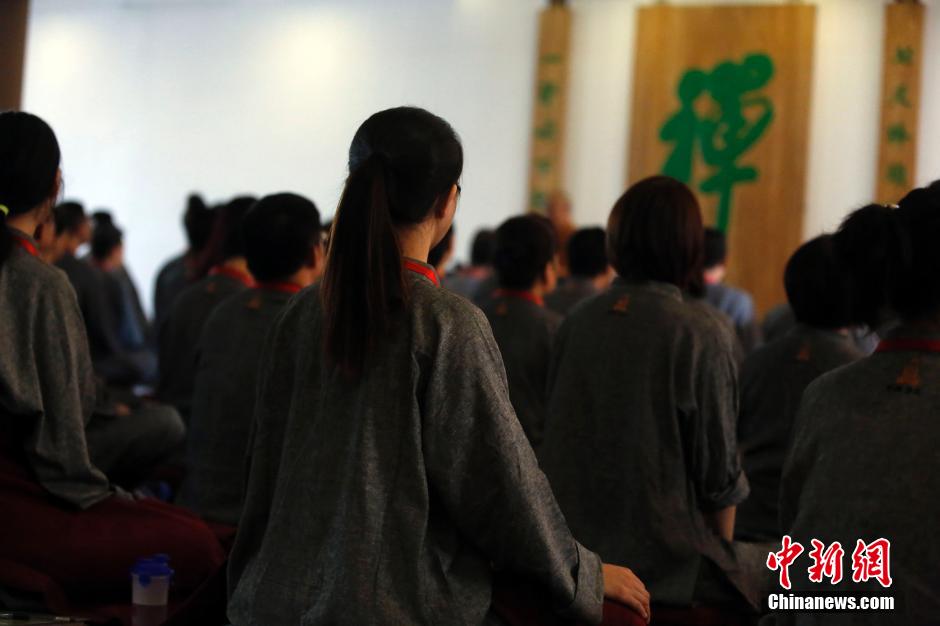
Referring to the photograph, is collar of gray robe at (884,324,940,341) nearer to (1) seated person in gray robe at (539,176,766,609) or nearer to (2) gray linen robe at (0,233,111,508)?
(1) seated person in gray robe at (539,176,766,609)

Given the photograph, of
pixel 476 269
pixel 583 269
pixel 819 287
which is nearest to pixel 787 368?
pixel 819 287

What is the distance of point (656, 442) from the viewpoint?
8.77 feet

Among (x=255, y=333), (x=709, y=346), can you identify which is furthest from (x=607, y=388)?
(x=255, y=333)

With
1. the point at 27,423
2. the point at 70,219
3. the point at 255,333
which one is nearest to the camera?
the point at 27,423

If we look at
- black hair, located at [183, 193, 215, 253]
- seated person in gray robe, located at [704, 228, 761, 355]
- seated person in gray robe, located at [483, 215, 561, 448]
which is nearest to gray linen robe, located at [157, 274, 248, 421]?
black hair, located at [183, 193, 215, 253]

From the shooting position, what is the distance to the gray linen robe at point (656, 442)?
265 centimetres

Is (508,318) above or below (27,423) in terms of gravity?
above

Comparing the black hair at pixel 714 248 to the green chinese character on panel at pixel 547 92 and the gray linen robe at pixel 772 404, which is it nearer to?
the green chinese character on panel at pixel 547 92

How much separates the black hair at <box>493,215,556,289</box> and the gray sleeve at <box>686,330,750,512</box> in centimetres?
115

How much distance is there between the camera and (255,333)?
10.5ft

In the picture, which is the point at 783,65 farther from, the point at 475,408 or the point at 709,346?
the point at 475,408

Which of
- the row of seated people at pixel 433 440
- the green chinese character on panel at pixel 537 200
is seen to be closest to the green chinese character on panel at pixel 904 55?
the green chinese character on panel at pixel 537 200

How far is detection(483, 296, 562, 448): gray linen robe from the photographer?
372 cm

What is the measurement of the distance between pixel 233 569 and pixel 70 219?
12.8ft
